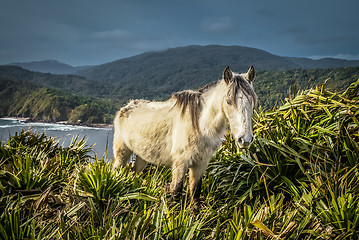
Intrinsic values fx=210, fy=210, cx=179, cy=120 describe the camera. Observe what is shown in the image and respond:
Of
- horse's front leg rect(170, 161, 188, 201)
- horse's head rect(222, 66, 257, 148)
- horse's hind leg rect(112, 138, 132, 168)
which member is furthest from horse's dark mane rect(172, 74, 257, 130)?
horse's hind leg rect(112, 138, 132, 168)

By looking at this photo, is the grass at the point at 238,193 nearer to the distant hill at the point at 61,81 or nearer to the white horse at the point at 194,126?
the white horse at the point at 194,126

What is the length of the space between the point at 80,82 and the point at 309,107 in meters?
82.7

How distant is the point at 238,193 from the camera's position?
10.9 ft

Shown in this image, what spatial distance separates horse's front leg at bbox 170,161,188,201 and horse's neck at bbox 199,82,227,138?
0.54 meters

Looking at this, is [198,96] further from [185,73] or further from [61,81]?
[61,81]

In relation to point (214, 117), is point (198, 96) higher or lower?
higher

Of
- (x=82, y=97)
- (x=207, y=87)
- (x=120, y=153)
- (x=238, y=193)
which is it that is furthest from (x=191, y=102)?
(x=82, y=97)

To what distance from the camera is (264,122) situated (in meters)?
Answer: 4.00

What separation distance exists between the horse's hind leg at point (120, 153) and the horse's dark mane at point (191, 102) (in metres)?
1.46

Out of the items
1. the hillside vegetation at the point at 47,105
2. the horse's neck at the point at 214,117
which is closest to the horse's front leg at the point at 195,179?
the horse's neck at the point at 214,117

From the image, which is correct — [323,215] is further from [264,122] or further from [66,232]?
[66,232]

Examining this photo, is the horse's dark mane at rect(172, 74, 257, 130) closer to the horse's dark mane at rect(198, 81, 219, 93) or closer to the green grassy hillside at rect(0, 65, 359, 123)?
the horse's dark mane at rect(198, 81, 219, 93)

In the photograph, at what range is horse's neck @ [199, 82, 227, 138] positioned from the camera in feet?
8.45

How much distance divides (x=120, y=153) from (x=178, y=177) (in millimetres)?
1592
